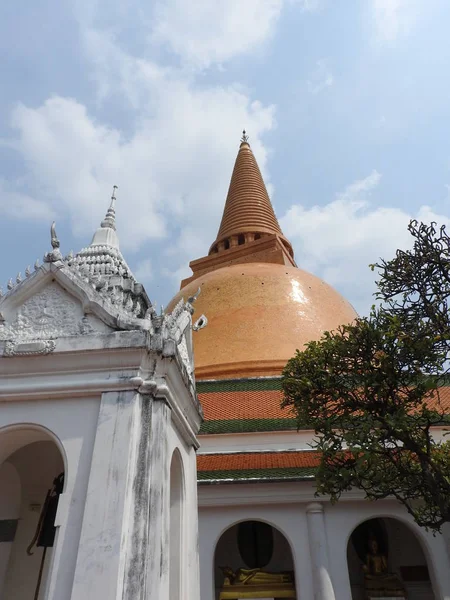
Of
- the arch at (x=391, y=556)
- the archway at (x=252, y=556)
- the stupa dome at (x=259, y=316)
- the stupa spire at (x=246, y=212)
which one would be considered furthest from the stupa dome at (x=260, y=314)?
the arch at (x=391, y=556)

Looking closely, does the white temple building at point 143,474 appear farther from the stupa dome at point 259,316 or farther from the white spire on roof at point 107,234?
the stupa dome at point 259,316

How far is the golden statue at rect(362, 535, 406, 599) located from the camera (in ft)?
26.5

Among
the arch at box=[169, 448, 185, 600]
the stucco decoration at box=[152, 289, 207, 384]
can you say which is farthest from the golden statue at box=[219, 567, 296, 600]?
the stucco decoration at box=[152, 289, 207, 384]

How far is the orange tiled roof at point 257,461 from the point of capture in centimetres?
844

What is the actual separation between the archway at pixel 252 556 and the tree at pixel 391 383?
9.76 feet

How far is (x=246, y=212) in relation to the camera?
24016 mm

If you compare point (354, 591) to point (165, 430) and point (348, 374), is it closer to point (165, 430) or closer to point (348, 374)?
point (348, 374)

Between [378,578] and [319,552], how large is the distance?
5.11ft

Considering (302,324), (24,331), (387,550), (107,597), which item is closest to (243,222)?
(302,324)

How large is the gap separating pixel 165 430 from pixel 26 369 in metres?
1.42

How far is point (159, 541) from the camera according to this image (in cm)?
365

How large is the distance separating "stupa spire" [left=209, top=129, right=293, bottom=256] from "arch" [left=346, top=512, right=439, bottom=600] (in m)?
Answer: 15.0

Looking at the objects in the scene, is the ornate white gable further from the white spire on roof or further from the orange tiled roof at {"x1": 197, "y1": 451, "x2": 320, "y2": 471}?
the orange tiled roof at {"x1": 197, "y1": 451, "x2": 320, "y2": 471}

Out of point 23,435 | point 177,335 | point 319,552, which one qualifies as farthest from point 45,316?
point 319,552
